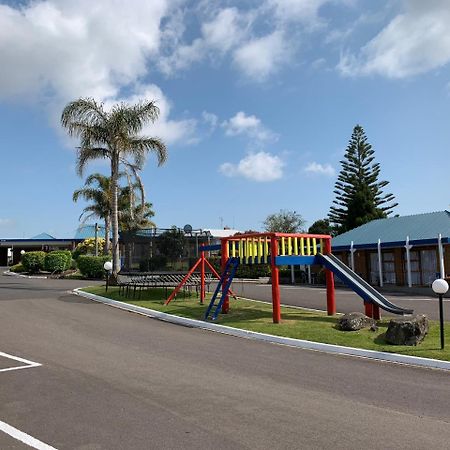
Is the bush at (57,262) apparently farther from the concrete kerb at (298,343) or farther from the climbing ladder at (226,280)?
the climbing ladder at (226,280)

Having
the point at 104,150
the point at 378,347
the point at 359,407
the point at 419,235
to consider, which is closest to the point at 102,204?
the point at 104,150

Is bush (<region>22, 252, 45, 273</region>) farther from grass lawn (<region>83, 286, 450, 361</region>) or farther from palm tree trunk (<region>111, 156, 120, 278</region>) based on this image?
grass lawn (<region>83, 286, 450, 361</region>)

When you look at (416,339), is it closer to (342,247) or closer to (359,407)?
(359,407)

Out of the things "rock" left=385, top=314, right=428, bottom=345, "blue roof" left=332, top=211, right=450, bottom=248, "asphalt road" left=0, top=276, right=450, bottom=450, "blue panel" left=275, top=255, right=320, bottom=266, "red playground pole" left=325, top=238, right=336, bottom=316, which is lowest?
"asphalt road" left=0, top=276, right=450, bottom=450

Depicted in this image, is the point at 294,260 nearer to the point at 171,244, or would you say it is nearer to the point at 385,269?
the point at 171,244

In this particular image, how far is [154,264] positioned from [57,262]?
18801 mm

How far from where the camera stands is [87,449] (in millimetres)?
4426

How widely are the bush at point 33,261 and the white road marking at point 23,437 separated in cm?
3436

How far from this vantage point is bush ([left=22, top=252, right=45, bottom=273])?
3741 cm

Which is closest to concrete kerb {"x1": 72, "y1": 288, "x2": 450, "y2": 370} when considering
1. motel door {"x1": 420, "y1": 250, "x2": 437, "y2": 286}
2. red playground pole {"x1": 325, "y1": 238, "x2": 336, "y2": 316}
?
red playground pole {"x1": 325, "y1": 238, "x2": 336, "y2": 316}

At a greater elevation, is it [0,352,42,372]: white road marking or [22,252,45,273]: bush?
[22,252,45,273]: bush

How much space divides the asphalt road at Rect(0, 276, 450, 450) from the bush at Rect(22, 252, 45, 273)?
93.3ft

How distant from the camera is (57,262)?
3575 centimetres

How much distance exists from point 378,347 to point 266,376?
3159mm
